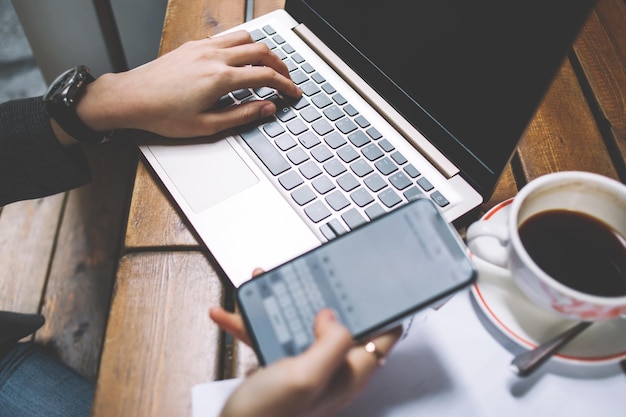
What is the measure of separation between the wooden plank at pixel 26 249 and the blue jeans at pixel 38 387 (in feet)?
1.62

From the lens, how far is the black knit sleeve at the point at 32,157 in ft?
1.88

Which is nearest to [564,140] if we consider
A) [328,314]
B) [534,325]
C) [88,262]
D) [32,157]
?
[534,325]

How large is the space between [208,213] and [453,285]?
249 millimetres

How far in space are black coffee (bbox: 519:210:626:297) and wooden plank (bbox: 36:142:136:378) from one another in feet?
2.78

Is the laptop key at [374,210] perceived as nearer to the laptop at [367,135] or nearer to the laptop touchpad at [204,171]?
the laptop at [367,135]

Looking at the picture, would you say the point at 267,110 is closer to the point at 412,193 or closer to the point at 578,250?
the point at 412,193

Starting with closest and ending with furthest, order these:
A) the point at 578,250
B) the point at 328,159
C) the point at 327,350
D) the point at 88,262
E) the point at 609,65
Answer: the point at 327,350 < the point at 578,250 < the point at 328,159 < the point at 609,65 < the point at 88,262

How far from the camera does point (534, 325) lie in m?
0.45

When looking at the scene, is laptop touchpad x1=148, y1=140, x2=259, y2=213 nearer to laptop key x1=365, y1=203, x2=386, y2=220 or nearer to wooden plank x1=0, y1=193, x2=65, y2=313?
laptop key x1=365, y1=203, x2=386, y2=220

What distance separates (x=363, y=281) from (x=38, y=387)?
47cm

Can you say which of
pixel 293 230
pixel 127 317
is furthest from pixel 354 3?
pixel 127 317

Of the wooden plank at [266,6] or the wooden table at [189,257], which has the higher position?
the wooden plank at [266,6]

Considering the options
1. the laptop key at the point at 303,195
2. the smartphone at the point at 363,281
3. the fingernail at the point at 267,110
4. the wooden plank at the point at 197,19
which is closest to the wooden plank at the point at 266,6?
the wooden plank at the point at 197,19

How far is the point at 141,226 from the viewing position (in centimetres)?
53
